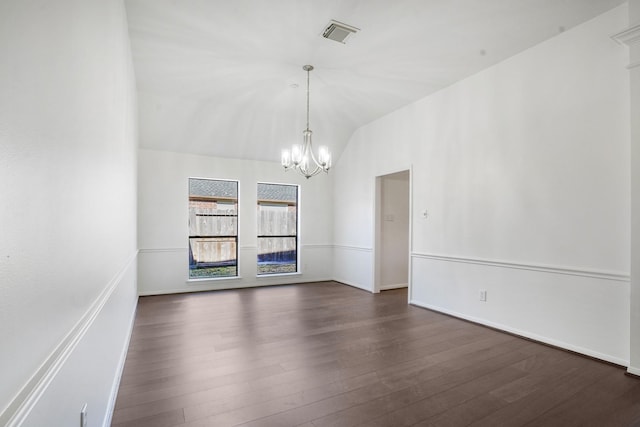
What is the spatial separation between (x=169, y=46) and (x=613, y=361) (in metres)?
5.07

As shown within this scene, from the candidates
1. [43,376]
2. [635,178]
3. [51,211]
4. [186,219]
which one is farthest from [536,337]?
[186,219]

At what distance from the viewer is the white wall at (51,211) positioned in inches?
26.6

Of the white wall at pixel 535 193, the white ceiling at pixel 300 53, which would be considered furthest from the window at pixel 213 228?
the white wall at pixel 535 193

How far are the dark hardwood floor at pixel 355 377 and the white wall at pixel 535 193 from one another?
38 centimetres

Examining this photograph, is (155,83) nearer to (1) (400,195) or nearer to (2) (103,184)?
(2) (103,184)

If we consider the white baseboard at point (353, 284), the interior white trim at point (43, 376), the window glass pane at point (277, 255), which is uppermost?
the interior white trim at point (43, 376)

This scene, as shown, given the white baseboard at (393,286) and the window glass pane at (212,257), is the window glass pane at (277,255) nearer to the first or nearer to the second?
the window glass pane at (212,257)

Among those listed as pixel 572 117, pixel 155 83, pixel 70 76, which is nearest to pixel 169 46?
pixel 155 83

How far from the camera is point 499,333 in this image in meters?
3.56

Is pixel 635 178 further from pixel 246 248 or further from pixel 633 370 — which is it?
pixel 246 248

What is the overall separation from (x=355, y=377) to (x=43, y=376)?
212cm

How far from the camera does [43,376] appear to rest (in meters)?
0.85

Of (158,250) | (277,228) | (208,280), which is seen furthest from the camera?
(277,228)

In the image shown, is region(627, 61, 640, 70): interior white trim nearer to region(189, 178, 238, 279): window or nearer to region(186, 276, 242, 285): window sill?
region(189, 178, 238, 279): window
